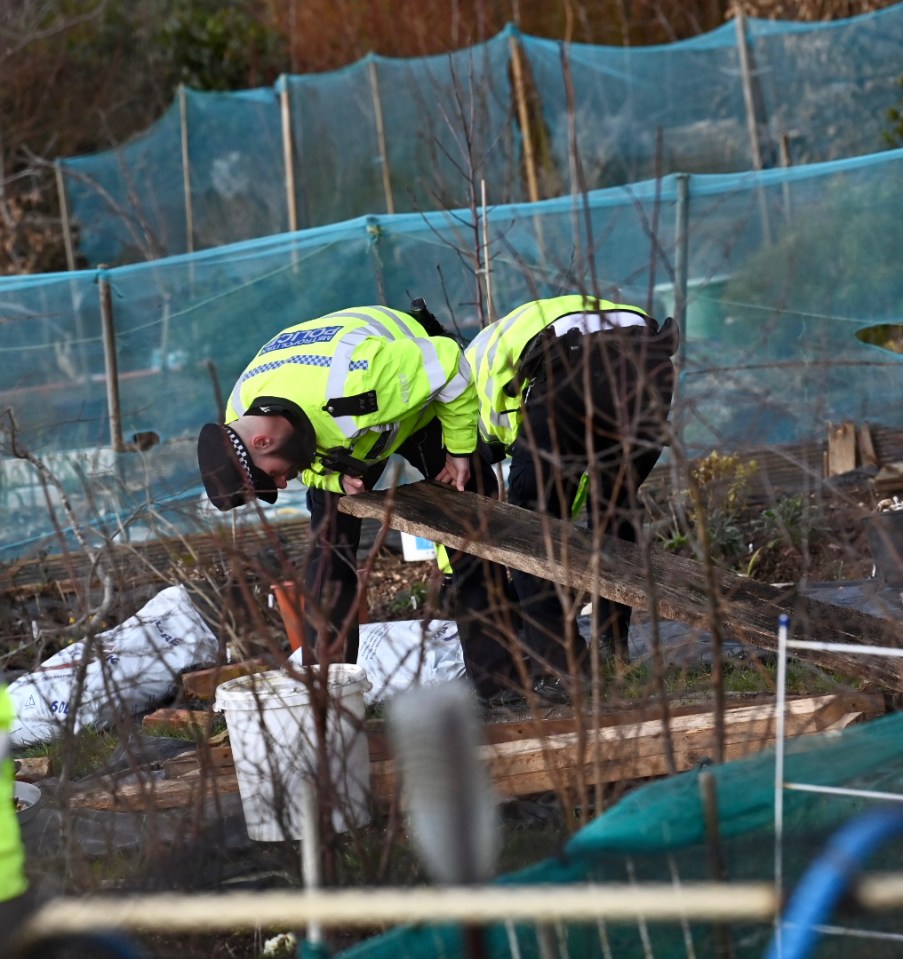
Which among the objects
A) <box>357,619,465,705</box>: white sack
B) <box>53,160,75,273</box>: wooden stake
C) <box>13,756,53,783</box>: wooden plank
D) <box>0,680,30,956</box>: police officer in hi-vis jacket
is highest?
<box>53,160,75,273</box>: wooden stake

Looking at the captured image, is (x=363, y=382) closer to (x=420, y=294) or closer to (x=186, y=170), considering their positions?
(x=420, y=294)

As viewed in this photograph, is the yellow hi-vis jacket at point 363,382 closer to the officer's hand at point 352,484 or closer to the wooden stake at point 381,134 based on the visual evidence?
the officer's hand at point 352,484

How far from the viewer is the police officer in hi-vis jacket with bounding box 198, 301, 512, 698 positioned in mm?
4469

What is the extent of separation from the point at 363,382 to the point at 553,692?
1.24 m

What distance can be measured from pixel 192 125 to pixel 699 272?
21.2ft

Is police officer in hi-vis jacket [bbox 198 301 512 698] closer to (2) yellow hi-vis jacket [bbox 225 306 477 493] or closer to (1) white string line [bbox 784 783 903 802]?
(2) yellow hi-vis jacket [bbox 225 306 477 493]

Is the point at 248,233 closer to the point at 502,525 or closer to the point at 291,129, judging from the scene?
the point at 291,129

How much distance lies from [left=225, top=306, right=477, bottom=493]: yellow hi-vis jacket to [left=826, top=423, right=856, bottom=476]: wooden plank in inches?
127

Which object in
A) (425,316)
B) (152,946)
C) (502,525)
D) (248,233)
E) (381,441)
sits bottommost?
(152,946)

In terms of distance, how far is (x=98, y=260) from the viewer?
13961mm

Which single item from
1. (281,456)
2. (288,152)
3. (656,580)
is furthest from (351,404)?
(288,152)

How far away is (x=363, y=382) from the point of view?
14.9 feet

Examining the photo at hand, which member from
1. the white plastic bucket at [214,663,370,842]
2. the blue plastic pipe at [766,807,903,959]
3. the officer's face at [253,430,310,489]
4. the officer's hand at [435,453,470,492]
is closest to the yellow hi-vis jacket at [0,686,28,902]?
the white plastic bucket at [214,663,370,842]

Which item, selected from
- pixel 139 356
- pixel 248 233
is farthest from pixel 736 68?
pixel 139 356
